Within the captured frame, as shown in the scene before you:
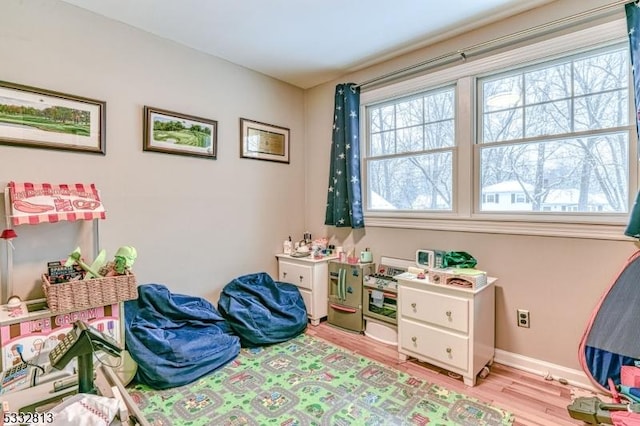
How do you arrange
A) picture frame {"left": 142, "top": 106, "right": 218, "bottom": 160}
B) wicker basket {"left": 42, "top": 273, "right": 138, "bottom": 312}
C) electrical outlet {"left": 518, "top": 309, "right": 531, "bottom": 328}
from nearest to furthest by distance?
wicker basket {"left": 42, "top": 273, "right": 138, "bottom": 312}, electrical outlet {"left": 518, "top": 309, "right": 531, "bottom": 328}, picture frame {"left": 142, "top": 106, "right": 218, "bottom": 160}

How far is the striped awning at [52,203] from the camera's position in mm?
1884

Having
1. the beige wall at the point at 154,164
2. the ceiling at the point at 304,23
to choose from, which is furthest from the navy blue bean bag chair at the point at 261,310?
the ceiling at the point at 304,23

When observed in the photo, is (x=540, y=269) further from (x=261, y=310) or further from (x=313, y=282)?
(x=261, y=310)

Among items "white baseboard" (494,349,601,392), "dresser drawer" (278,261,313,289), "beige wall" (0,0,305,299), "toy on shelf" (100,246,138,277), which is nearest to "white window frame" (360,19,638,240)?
"dresser drawer" (278,261,313,289)

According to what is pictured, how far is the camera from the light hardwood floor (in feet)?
6.07

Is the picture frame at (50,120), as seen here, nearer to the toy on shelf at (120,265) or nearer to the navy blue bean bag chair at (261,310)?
the toy on shelf at (120,265)

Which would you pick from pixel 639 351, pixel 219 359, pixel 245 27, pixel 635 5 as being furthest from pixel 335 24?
pixel 639 351

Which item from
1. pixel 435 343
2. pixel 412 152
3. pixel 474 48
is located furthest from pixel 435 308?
pixel 474 48

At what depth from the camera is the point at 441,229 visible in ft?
9.03

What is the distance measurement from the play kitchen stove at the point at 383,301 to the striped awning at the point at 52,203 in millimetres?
2151

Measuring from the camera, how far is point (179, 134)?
2.74m

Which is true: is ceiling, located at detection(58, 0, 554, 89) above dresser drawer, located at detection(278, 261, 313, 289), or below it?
above

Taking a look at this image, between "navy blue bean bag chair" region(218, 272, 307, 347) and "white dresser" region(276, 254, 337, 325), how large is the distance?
0.27ft

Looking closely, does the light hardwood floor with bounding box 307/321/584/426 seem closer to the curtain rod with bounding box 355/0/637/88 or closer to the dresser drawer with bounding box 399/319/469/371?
the dresser drawer with bounding box 399/319/469/371
